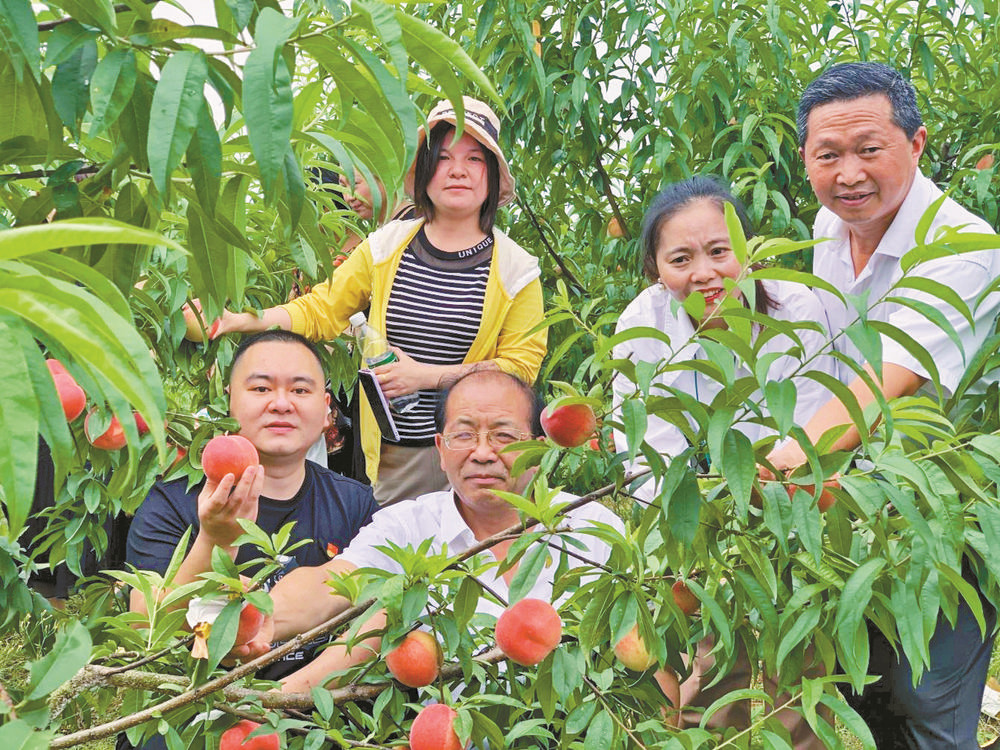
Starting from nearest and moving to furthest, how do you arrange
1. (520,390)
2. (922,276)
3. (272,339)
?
(922,276) < (520,390) < (272,339)

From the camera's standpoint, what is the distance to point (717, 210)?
6.99ft

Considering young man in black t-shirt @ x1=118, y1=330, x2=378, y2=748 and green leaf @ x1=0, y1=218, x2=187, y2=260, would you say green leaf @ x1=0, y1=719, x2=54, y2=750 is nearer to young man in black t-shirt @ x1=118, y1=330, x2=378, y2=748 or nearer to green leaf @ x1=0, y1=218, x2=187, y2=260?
green leaf @ x1=0, y1=218, x2=187, y2=260

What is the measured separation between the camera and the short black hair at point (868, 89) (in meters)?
2.01

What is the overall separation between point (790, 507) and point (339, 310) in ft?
5.48

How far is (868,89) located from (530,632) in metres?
1.25

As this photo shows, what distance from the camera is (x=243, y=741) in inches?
52.2

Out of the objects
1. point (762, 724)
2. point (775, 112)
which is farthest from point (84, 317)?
point (775, 112)

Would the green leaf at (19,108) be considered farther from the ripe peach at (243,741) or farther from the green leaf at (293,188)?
the ripe peach at (243,741)

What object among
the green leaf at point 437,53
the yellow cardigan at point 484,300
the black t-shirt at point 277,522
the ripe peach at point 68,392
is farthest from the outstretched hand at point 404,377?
the green leaf at point 437,53

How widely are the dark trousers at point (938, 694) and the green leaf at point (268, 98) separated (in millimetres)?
1628

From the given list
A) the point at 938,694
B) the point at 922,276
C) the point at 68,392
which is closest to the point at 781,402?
the point at 922,276

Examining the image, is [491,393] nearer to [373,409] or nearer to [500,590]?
[500,590]

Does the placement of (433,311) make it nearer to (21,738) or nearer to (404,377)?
(404,377)

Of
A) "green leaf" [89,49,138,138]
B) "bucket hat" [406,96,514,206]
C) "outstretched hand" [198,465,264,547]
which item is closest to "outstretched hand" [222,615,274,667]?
"outstretched hand" [198,465,264,547]
